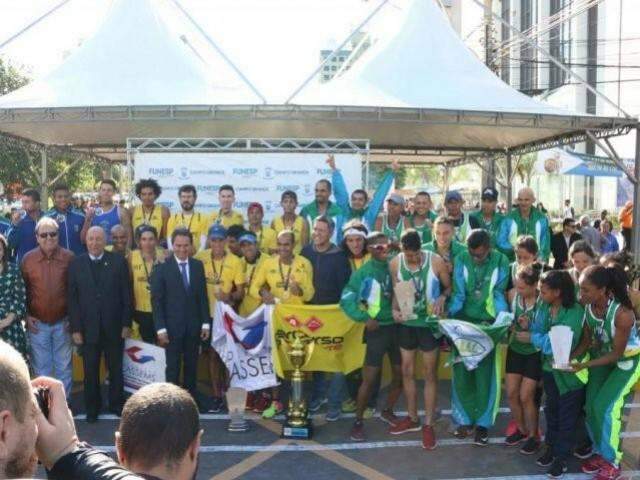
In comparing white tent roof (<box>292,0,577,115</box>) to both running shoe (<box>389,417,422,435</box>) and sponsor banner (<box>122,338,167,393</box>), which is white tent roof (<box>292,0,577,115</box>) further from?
running shoe (<box>389,417,422,435</box>)

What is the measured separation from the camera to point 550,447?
19.4 ft

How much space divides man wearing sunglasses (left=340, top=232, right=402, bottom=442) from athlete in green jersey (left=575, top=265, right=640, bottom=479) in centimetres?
166

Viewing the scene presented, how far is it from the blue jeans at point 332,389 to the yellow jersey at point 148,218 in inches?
120

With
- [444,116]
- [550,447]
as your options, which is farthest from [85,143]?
[550,447]

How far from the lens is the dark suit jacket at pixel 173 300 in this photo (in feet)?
23.3

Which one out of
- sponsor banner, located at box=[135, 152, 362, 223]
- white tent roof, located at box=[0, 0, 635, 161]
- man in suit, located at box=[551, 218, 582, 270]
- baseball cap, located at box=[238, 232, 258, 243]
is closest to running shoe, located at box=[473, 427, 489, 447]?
baseball cap, located at box=[238, 232, 258, 243]

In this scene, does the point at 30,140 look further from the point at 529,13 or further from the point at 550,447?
the point at 529,13

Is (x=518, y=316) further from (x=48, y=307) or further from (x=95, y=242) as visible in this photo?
(x=48, y=307)

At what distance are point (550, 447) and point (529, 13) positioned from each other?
52024 mm

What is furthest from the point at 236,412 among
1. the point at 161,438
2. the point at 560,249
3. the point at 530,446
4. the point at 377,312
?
the point at 560,249

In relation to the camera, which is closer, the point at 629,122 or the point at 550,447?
the point at 550,447

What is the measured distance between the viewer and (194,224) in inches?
367

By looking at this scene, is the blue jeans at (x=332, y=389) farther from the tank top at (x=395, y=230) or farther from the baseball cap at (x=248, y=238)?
the tank top at (x=395, y=230)

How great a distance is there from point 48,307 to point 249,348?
186 cm
